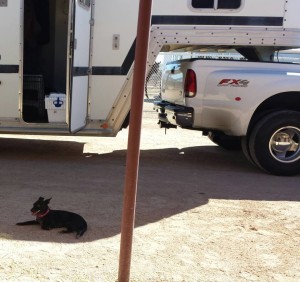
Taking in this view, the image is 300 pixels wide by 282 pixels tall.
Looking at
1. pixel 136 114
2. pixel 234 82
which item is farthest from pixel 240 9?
pixel 136 114

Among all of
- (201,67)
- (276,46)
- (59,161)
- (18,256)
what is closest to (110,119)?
(59,161)

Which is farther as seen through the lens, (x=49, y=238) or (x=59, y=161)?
(x=59, y=161)

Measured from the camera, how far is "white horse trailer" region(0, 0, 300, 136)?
228 inches

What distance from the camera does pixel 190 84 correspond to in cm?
580

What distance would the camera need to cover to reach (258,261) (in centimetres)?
327

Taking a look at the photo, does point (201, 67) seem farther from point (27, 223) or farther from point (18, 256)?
point (18, 256)

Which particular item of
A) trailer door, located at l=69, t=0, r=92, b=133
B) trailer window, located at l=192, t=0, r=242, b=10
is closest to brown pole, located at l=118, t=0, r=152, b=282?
trailer door, located at l=69, t=0, r=92, b=133

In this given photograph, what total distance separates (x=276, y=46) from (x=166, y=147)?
2.75 meters

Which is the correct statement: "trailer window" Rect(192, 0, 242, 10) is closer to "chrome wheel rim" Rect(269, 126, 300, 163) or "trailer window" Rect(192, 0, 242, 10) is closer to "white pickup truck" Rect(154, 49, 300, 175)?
"white pickup truck" Rect(154, 49, 300, 175)

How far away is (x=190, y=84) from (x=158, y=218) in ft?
7.61

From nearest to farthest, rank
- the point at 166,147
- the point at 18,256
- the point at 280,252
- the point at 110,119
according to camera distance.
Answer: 1. the point at 18,256
2. the point at 280,252
3. the point at 110,119
4. the point at 166,147

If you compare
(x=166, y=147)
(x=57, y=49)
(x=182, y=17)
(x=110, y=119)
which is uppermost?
(x=182, y=17)

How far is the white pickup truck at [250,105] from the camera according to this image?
5676 mm

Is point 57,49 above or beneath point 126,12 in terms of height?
beneath
